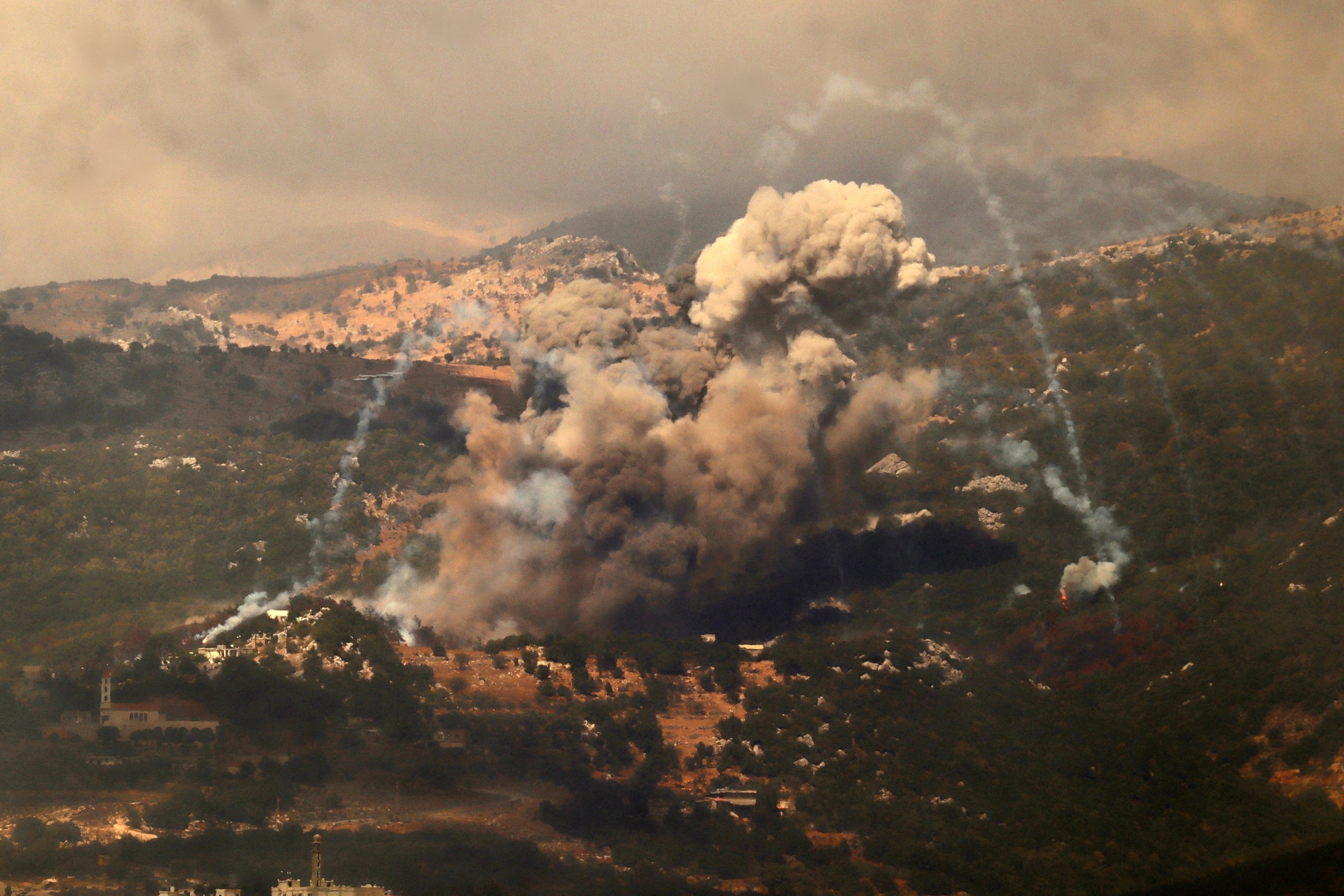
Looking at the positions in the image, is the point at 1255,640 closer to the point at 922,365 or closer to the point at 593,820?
the point at 593,820

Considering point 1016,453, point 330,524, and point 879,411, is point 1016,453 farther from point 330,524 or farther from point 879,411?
point 330,524

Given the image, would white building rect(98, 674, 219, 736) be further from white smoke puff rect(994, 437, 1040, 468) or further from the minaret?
white smoke puff rect(994, 437, 1040, 468)

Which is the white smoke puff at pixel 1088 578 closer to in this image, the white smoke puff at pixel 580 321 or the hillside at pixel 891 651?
the hillside at pixel 891 651

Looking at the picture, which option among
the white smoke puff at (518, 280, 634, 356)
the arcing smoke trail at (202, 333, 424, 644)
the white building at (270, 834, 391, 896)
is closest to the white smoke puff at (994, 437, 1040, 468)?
the white smoke puff at (518, 280, 634, 356)

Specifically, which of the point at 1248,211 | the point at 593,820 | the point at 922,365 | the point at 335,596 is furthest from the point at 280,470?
the point at 1248,211

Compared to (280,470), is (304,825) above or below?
below
